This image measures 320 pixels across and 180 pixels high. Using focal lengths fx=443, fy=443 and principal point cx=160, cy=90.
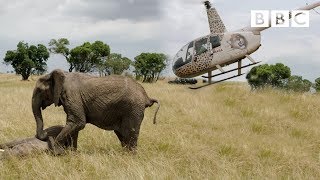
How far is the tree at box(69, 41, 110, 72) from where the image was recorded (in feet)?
220

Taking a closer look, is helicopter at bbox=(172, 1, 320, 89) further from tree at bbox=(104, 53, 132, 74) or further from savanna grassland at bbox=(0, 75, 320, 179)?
tree at bbox=(104, 53, 132, 74)

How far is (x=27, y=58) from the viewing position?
69438mm

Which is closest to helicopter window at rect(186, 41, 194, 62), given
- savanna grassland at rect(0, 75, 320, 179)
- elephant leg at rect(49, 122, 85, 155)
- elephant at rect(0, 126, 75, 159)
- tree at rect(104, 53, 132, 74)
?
savanna grassland at rect(0, 75, 320, 179)

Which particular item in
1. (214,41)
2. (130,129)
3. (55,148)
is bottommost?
(55,148)

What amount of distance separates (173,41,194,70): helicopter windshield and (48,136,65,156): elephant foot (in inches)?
448

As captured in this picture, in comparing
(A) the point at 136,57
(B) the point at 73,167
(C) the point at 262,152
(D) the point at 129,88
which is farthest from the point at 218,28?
(A) the point at 136,57

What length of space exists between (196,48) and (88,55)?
168 ft

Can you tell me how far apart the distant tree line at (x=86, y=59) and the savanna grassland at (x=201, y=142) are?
45682mm

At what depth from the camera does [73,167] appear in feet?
23.4

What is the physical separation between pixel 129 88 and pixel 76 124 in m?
1.11

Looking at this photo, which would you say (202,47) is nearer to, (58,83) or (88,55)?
(58,83)

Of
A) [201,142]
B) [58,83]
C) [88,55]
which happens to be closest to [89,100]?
[58,83]

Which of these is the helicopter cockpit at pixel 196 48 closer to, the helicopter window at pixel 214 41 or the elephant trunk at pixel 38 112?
the helicopter window at pixel 214 41

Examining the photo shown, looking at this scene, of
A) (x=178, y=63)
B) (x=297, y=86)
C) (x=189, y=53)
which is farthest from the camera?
(x=297, y=86)
